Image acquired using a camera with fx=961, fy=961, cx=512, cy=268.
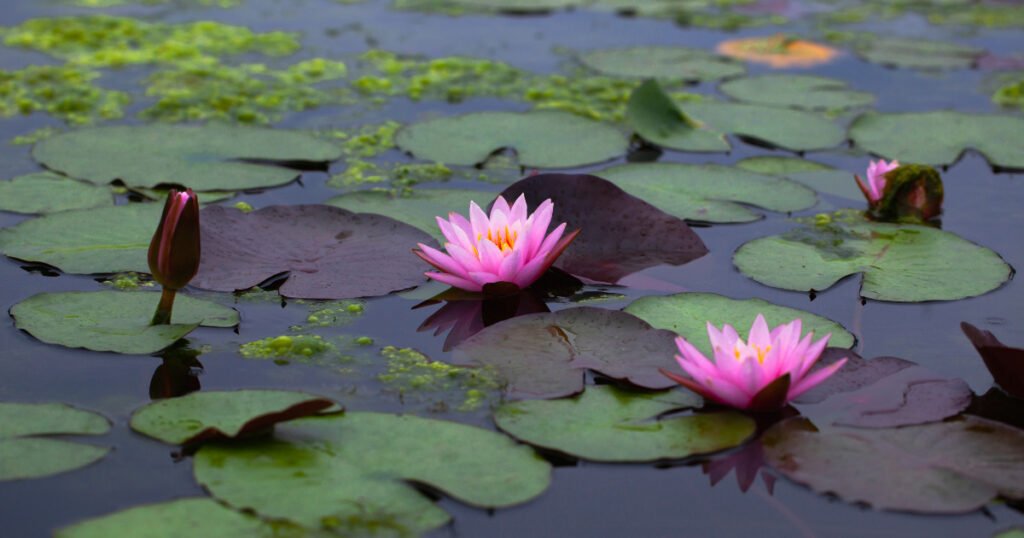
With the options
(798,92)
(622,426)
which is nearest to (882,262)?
(622,426)

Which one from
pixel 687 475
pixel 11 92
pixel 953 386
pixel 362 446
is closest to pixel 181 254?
pixel 362 446

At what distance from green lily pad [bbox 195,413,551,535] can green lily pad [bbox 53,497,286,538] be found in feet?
0.10

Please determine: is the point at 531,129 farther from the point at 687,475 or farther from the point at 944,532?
the point at 944,532

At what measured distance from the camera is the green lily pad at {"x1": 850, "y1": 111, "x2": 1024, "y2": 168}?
12.3ft

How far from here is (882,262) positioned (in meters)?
2.84

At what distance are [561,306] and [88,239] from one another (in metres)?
1.42

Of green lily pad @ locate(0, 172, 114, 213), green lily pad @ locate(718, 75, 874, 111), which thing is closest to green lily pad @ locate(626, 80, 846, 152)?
green lily pad @ locate(718, 75, 874, 111)

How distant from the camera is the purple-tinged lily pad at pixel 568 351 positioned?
7.06ft

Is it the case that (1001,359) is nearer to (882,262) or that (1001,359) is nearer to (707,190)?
(882,262)

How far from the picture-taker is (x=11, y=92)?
433cm

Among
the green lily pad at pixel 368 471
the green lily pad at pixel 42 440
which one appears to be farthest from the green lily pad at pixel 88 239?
the green lily pad at pixel 368 471

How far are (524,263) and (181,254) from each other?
2.84 ft

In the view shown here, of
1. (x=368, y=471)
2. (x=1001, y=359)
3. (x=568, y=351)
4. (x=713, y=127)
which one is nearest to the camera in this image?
(x=368, y=471)

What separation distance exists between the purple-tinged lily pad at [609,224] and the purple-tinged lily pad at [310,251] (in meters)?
0.38
